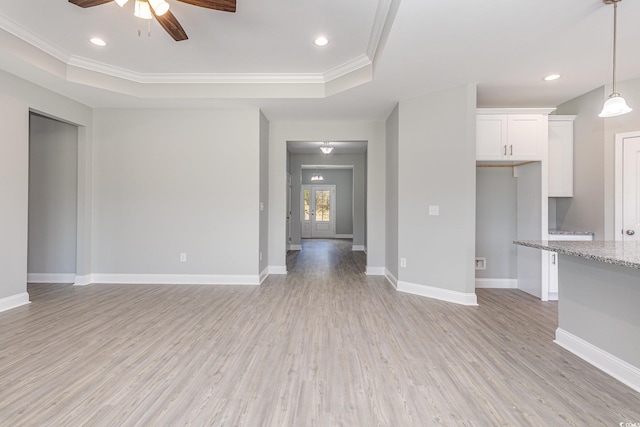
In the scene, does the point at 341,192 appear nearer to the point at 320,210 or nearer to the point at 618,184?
the point at 320,210

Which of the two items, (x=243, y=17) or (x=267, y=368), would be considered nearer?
(x=267, y=368)

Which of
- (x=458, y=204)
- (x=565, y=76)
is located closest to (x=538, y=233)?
(x=458, y=204)

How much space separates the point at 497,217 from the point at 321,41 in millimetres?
3340

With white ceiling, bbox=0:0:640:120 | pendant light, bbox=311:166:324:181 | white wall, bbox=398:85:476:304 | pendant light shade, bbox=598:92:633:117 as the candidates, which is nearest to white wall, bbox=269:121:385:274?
white ceiling, bbox=0:0:640:120

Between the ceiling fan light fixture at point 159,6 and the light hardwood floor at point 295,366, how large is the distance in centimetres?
256

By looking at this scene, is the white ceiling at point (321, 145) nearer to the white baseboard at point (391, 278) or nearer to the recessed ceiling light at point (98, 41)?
the white baseboard at point (391, 278)

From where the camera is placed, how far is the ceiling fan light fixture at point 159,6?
2217 millimetres

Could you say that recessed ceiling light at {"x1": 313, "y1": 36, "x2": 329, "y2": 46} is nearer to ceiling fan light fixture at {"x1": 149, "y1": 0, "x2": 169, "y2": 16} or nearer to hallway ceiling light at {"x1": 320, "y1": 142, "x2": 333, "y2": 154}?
ceiling fan light fixture at {"x1": 149, "y1": 0, "x2": 169, "y2": 16}

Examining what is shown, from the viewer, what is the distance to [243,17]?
282 cm

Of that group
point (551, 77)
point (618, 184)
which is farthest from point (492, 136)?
point (618, 184)

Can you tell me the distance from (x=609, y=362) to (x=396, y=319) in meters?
1.60

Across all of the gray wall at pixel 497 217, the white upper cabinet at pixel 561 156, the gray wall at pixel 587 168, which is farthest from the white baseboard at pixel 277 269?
the gray wall at pixel 587 168

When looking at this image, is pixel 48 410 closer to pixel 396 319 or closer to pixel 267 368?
pixel 267 368

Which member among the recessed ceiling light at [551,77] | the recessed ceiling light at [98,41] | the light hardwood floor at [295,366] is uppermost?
the recessed ceiling light at [98,41]
